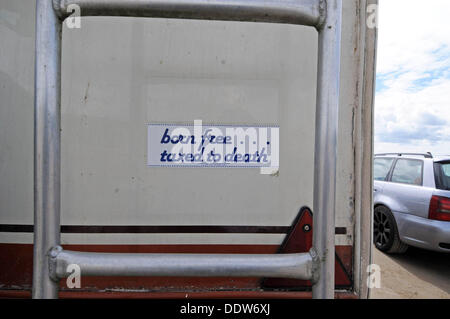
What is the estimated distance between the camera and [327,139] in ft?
2.20

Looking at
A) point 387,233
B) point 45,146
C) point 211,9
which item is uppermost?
point 211,9

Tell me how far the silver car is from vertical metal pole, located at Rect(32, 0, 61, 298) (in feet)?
13.6

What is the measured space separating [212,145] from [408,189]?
3.78 metres

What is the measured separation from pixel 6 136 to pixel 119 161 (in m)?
0.55

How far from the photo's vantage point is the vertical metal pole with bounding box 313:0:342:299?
0.67m

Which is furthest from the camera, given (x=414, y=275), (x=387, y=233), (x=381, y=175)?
(x=381, y=175)

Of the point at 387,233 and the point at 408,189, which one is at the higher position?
the point at 408,189

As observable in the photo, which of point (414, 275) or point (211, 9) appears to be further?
point (414, 275)

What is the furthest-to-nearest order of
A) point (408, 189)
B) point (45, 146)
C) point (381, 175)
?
point (381, 175)
point (408, 189)
point (45, 146)

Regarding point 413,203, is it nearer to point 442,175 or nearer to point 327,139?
point 442,175

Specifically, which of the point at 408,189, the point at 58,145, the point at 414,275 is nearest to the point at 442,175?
the point at 408,189

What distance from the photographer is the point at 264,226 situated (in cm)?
117

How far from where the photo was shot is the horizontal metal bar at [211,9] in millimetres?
632

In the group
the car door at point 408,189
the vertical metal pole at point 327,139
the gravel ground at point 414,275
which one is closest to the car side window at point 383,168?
the car door at point 408,189
